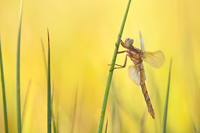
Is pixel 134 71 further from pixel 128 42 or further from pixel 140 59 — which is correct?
pixel 128 42

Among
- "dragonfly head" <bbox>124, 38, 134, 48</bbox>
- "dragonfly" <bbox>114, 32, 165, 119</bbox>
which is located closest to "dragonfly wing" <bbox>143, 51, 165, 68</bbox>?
"dragonfly" <bbox>114, 32, 165, 119</bbox>

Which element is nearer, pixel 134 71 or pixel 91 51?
pixel 134 71

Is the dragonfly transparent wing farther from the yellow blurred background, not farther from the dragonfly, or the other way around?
the yellow blurred background

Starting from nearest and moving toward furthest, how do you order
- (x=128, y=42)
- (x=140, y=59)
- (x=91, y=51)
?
(x=128, y=42), (x=140, y=59), (x=91, y=51)

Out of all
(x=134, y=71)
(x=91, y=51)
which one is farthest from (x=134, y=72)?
(x=91, y=51)

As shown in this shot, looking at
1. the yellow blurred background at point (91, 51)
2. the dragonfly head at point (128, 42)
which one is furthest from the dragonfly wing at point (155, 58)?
the yellow blurred background at point (91, 51)

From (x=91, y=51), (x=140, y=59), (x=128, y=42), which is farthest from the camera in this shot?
(x=91, y=51)
